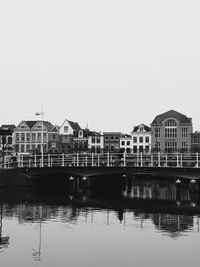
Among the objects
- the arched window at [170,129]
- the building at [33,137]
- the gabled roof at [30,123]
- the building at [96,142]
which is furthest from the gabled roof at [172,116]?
the gabled roof at [30,123]

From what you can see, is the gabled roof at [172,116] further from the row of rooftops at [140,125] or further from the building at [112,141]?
the building at [112,141]

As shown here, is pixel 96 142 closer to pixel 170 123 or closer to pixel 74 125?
pixel 74 125

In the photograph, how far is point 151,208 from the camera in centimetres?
3994

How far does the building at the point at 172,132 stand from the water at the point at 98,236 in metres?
74.2

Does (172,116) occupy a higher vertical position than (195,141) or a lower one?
higher

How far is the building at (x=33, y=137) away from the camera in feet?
393

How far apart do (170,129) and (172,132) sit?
92 cm

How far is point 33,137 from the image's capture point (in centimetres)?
12138

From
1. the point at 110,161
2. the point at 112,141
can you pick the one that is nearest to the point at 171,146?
the point at 112,141

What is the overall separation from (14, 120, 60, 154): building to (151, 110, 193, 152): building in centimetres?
2590

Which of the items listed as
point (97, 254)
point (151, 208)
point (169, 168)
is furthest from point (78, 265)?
point (169, 168)

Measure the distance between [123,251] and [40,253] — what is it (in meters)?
3.98

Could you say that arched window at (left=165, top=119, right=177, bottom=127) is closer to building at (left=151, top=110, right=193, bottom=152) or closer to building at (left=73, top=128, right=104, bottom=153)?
building at (left=151, top=110, right=193, bottom=152)

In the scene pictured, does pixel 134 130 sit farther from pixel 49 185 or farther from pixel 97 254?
pixel 97 254
